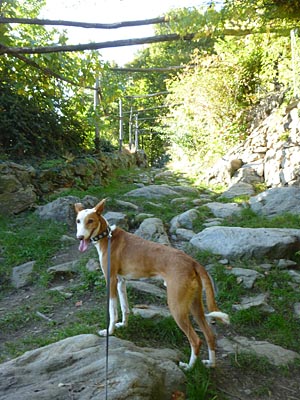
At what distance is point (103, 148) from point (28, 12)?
340 inches

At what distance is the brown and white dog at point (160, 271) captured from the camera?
11.3 feet

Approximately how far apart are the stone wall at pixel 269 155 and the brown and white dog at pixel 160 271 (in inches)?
293

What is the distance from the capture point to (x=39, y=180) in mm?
9938

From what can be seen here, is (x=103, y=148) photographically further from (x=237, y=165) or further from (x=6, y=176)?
A: (x=6, y=176)

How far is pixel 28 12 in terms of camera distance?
7.76 m

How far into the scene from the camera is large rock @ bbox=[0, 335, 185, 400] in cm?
258

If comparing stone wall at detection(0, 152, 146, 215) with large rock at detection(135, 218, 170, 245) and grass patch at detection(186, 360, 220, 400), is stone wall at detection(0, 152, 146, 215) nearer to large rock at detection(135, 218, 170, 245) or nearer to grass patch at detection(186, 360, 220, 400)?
large rock at detection(135, 218, 170, 245)

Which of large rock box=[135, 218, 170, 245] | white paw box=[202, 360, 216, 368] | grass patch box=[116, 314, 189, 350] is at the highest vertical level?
large rock box=[135, 218, 170, 245]

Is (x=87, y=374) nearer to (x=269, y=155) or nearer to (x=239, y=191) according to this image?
(x=239, y=191)

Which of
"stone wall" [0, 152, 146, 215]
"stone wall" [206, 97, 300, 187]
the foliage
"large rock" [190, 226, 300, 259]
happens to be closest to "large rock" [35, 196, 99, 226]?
"stone wall" [0, 152, 146, 215]

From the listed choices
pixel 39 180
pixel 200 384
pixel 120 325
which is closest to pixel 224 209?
pixel 39 180

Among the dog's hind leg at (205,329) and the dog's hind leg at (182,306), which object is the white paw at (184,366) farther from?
the dog's hind leg at (205,329)

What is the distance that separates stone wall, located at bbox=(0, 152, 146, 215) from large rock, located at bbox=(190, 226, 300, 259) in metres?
4.77

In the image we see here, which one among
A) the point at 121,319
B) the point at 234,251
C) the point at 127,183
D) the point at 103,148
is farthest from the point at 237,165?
the point at 121,319
